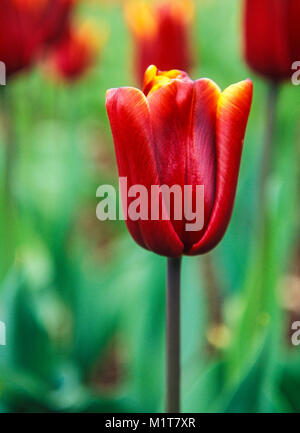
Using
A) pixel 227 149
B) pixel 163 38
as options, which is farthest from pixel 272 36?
pixel 227 149

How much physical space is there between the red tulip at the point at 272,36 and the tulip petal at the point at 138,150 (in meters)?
0.40

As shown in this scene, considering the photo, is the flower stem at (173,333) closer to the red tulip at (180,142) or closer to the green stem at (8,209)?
the red tulip at (180,142)

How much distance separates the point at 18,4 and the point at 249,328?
0.51 metres

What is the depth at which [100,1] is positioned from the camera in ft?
9.45

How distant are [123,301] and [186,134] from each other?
0.66 meters

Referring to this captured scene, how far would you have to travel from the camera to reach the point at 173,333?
540mm

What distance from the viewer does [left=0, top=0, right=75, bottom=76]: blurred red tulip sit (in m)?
0.88

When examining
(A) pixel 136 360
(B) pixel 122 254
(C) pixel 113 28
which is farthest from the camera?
(C) pixel 113 28

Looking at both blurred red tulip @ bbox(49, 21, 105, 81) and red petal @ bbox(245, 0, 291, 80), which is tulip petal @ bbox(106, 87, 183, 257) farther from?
blurred red tulip @ bbox(49, 21, 105, 81)

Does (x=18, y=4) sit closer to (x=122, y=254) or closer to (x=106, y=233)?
(x=122, y=254)

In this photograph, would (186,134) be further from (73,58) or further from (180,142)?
(73,58)

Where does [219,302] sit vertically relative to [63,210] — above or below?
below

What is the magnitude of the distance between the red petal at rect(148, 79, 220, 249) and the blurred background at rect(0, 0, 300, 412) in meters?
0.24
